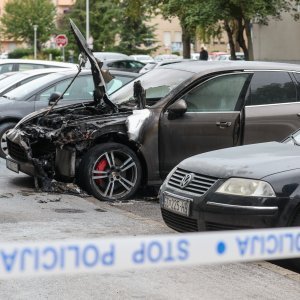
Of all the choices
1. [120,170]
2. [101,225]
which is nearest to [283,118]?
[120,170]

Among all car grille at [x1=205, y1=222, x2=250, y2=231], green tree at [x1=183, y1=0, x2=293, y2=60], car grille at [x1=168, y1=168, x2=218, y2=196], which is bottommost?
car grille at [x1=205, y1=222, x2=250, y2=231]

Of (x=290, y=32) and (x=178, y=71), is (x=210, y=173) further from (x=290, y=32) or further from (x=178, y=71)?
(x=290, y=32)

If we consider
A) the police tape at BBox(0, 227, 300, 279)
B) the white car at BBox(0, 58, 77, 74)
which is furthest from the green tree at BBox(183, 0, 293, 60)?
the police tape at BBox(0, 227, 300, 279)

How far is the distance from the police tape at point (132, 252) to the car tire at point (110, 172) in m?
5.31

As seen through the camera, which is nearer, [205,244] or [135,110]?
[205,244]

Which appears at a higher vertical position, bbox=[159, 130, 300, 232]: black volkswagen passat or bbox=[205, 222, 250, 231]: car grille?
bbox=[159, 130, 300, 232]: black volkswagen passat

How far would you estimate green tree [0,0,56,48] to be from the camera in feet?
221

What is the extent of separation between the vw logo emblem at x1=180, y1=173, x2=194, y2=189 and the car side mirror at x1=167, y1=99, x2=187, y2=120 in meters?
2.38

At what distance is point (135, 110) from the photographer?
8922mm

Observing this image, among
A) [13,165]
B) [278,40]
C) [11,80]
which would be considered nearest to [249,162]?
[13,165]

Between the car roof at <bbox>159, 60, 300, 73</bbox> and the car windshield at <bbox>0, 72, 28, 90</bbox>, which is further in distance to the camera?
the car windshield at <bbox>0, 72, 28, 90</bbox>

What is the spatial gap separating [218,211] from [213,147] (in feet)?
10.1

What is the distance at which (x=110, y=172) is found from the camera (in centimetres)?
893

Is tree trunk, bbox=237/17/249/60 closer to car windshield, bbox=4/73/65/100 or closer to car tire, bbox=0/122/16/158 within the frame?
car windshield, bbox=4/73/65/100
